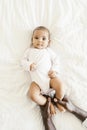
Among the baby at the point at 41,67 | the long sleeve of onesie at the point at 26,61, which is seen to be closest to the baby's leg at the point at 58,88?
the baby at the point at 41,67

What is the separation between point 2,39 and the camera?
159 centimetres

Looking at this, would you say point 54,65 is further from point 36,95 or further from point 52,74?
point 36,95

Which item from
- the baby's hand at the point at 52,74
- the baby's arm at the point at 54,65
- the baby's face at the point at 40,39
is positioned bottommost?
the baby's hand at the point at 52,74

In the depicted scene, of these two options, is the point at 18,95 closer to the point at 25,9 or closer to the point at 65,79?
the point at 65,79

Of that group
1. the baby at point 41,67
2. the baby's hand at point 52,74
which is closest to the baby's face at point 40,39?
the baby at point 41,67

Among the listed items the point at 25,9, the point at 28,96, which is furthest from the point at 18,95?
the point at 25,9

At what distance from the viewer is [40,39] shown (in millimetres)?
1543

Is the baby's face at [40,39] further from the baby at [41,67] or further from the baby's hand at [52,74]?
the baby's hand at [52,74]

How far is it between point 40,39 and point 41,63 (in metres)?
0.14

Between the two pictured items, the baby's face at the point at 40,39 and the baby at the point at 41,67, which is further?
the baby's face at the point at 40,39

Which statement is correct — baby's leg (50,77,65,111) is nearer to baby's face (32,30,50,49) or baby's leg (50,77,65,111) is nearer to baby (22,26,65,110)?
Result: baby (22,26,65,110)

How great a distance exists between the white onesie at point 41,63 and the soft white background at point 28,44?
43mm

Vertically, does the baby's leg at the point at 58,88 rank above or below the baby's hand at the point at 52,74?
below

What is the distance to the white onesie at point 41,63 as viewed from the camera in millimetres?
1473
